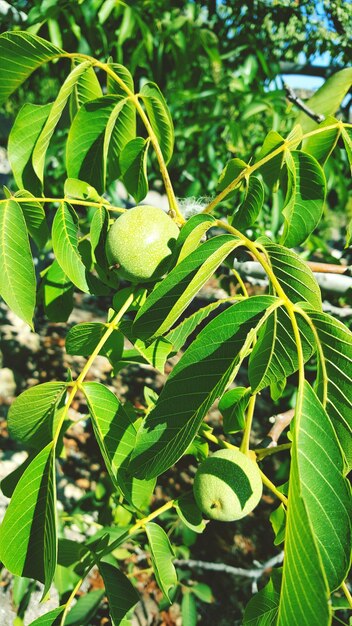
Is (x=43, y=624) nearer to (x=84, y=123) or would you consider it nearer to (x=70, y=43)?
(x=84, y=123)

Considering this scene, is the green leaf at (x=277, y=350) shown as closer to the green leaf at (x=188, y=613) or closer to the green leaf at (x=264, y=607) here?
the green leaf at (x=264, y=607)

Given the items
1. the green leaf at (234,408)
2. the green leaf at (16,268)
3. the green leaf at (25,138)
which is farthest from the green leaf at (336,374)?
the green leaf at (25,138)

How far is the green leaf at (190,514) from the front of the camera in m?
1.20

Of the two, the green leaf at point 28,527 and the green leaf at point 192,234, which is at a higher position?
the green leaf at point 192,234

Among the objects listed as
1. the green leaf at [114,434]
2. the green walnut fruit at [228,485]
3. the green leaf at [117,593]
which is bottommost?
the green leaf at [117,593]

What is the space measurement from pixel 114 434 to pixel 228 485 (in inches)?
10.7

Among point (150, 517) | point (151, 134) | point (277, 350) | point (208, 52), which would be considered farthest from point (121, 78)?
point (208, 52)

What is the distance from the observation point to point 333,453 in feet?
2.24

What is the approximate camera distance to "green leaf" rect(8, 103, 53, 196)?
1215 mm

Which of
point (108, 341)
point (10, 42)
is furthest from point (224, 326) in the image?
point (10, 42)

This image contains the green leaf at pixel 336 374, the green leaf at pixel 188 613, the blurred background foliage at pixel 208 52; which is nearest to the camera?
the green leaf at pixel 336 374

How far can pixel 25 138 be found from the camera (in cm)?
124

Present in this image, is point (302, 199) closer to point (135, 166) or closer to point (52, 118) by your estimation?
point (135, 166)

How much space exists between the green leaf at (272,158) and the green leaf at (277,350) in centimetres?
51
